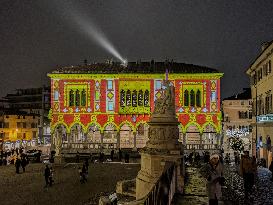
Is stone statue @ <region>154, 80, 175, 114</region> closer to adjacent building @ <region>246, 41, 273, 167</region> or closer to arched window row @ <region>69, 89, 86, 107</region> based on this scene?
adjacent building @ <region>246, 41, 273, 167</region>

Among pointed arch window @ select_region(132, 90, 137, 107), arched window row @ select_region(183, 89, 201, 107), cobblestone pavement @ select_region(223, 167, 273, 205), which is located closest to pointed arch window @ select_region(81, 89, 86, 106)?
pointed arch window @ select_region(132, 90, 137, 107)

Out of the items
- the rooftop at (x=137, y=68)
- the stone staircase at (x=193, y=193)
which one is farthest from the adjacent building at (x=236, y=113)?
the stone staircase at (x=193, y=193)

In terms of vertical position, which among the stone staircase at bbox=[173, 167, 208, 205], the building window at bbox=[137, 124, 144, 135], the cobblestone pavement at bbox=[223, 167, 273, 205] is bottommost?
the cobblestone pavement at bbox=[223, 167, 273, 205]

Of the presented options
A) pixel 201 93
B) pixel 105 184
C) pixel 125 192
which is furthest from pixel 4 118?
pixel 125 192

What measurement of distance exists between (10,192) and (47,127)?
5554 cm

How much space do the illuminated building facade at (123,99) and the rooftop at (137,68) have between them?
0.11 metres

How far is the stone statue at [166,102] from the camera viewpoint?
1573 centimetres

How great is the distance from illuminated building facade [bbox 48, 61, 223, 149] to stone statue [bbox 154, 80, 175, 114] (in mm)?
30007

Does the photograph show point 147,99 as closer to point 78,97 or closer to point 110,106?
point 110,106

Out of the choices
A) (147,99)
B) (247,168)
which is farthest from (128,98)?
(247,168)

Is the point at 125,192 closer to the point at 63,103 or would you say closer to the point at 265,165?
the point at 265,165

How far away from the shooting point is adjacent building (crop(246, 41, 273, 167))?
2791 centimetres

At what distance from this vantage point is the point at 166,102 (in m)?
16.0

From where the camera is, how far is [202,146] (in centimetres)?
4625
